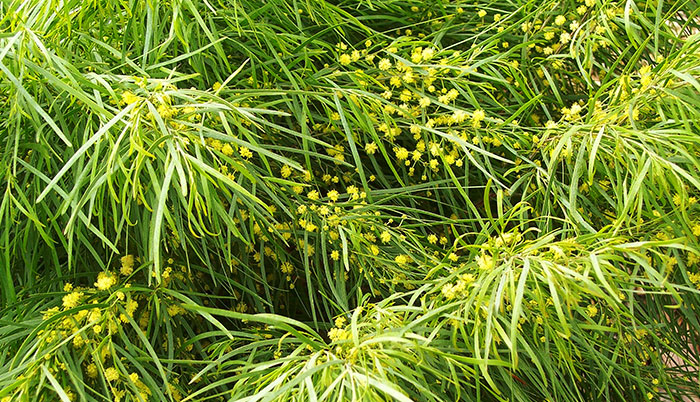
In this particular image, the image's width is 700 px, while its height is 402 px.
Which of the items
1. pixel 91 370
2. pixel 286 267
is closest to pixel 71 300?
pixel 91 370

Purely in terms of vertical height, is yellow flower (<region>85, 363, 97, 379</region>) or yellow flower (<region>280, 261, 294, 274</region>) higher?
yellow flower (<region>85, 363, 97, 379</region>)

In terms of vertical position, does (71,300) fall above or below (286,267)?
A: above

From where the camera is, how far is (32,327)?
0.67 meters

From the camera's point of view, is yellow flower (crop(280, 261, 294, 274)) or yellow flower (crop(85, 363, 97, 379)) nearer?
yellow flower (crop(85, 363, 97, 379))

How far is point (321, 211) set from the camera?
765 millimetres

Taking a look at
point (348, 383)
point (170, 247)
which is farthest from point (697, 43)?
point (170, 247)

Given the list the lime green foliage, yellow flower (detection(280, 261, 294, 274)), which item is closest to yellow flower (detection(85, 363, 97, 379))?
the lime green foliage

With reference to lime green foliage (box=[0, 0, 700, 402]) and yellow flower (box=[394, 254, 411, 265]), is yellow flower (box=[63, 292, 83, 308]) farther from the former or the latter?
yellow flower (box=[394, 254, 411, 265])

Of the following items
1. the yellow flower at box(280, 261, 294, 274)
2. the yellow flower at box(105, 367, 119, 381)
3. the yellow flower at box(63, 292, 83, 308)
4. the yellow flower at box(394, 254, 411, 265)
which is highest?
the yellow flower at box(63, 292, 83, 308)

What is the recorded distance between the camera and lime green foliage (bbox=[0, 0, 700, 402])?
1.95 ft

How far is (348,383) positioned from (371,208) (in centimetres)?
28

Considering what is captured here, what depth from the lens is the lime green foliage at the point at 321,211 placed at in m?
0.59

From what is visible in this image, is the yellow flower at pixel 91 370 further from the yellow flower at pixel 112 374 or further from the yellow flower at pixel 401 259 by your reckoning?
the yellow flower at pixel 401 259

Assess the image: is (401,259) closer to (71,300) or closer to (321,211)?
(321,211)
